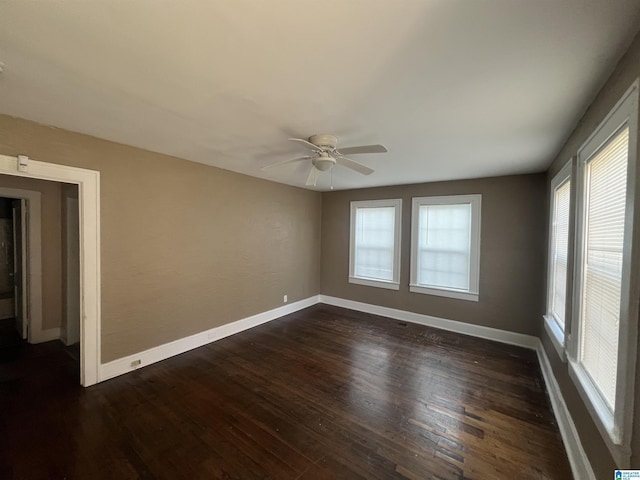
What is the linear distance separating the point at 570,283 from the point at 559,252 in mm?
783

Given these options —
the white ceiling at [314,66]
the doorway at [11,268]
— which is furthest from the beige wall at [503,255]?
the doorway at [11,268]

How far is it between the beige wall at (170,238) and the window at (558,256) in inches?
152

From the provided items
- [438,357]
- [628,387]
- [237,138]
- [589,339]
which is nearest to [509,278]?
[438,357]

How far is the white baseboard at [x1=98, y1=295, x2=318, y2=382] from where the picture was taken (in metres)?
2.67

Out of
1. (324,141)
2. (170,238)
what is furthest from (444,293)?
(170,238)

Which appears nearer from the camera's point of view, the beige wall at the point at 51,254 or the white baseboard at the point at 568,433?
the white baseboard at the point at 568,433

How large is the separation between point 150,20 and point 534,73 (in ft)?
6.57

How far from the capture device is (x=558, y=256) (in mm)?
2703

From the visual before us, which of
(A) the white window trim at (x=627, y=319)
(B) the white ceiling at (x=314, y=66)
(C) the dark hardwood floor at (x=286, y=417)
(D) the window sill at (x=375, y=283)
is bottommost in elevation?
(C) the dark hardwood floor at (x=286, y=417)

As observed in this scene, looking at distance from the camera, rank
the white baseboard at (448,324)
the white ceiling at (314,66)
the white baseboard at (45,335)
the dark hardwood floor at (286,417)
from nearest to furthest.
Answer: the white ceiling at (314,66), the dark hardwood floor at (286,417), the white baseboard at (45,335), the white baseboard at (448,324)

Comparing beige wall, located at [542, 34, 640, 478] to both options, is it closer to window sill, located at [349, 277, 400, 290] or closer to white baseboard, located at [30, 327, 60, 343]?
window sill, located at [349, 277, 400, 290]

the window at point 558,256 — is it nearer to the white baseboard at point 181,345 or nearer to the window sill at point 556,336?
the window sill at point 556,336

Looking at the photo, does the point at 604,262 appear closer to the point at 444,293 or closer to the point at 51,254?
the point at 444,293

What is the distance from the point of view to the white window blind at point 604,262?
1336mm
